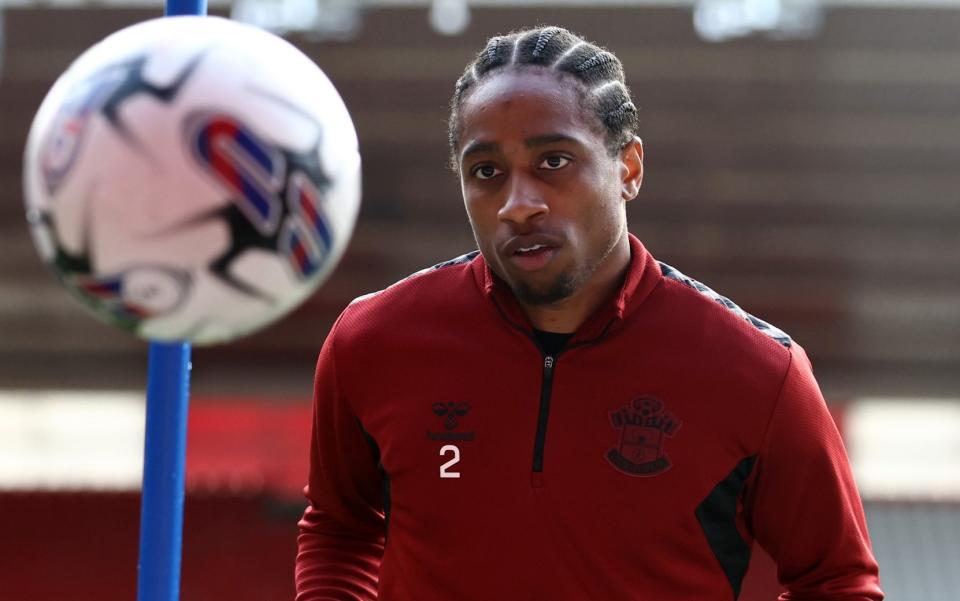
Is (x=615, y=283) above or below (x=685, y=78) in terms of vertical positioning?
below

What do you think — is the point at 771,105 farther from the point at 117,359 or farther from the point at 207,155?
the point at 207,155

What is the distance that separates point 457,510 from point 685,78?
7939 millimetres

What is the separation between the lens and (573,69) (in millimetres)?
1688

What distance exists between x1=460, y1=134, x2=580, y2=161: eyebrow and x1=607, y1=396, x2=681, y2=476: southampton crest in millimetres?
378

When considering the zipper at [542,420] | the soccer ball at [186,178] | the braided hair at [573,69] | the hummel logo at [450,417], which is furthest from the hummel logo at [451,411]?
the soccer ball at [186,178]

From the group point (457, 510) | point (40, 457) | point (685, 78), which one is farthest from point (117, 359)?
point (457, 510)

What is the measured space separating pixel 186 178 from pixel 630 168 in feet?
2.55

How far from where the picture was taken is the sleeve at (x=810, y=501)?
1.67m

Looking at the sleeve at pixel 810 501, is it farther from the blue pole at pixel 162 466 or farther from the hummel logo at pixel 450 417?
the blue pole at pixel 162 466

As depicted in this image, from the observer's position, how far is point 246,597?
25.9ft

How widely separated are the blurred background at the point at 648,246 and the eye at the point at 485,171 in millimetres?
5913

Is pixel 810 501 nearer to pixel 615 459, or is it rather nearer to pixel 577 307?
pixel 615 459

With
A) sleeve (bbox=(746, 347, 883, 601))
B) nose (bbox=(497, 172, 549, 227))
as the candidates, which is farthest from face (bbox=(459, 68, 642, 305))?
sleeve (bbox=(746, 347, 883, 601))

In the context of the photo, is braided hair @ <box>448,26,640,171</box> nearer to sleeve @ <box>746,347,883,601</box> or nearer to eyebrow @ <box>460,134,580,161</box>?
eyebrow @ <box>460,134,580,161</box>
